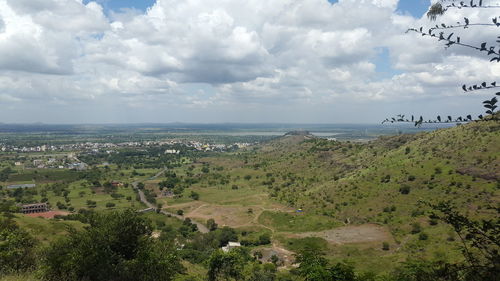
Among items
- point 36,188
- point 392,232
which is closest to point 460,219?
point 392,232

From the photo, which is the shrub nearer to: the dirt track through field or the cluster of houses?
the dirt track through field

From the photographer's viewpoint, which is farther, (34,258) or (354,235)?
(354,235)

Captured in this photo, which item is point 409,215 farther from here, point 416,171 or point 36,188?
point 36,188

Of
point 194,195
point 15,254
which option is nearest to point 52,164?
point 194,195

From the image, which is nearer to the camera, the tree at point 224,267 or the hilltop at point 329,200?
the tree at point 224,267

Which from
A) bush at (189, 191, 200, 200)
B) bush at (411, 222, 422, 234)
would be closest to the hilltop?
bush at (411, 222, 422, 234)

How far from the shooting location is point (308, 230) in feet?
195

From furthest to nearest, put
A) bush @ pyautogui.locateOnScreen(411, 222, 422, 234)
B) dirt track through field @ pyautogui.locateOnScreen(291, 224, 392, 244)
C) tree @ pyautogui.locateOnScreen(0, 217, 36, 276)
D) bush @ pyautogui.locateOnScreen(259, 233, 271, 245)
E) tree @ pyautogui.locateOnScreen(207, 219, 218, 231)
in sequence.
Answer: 1. tree @ pyautogui.locateOnScreen(207, 219, 218, 231)
2. bush @ pyautogui.locateOnScreen(259, 233, 271, 245)
3. dirt track through field @ pyautogui.locateOnScreen(291, 224, 392, 244)
4. bush @ pyautogui.locateOnScreen(411, 222, 422, 234)
5. tree @ pyautogui.locateOnScreen(0, 217, 36, 276)

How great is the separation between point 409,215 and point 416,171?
15106mm

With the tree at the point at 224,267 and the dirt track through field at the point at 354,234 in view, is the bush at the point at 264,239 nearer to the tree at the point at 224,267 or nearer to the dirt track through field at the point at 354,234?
the dirt track through field at the point at 354,234

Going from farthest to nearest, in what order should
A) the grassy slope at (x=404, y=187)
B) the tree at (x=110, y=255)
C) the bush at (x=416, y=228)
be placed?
the bush at (x=416, y=228), the grassy slope at (x=404, y=187), the tree at (x=110, y=255)

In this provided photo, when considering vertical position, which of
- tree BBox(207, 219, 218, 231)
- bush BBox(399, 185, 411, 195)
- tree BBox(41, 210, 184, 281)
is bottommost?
tree BBox(207, 219, 218, 231)

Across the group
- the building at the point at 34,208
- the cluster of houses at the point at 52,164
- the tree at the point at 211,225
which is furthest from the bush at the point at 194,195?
the cluster of houses at the point at 52,164

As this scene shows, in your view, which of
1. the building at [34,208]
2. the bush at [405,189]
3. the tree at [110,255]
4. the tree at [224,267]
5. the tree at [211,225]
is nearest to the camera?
the tree at [110,255]
